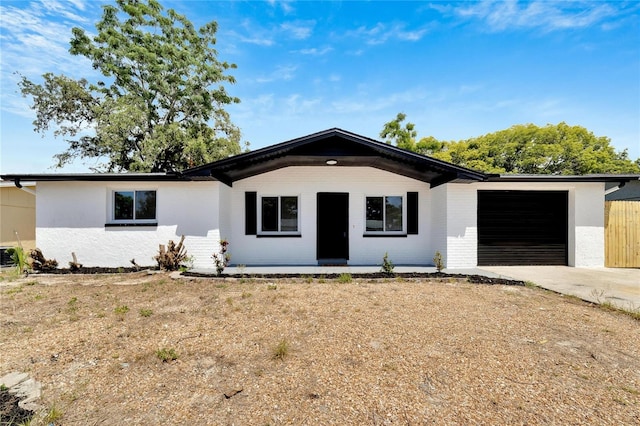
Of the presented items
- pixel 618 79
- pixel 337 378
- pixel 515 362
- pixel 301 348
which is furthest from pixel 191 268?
pixel 618 79

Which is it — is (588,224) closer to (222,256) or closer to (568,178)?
(568,178)

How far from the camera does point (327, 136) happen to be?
26.0 feet

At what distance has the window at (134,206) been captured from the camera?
30.0 ft

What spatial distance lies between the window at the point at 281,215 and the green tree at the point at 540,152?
840 inches

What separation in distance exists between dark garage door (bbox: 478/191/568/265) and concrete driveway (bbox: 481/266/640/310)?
50 centimetres

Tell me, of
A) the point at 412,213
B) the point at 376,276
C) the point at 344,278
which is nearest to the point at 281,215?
the point at 344,278

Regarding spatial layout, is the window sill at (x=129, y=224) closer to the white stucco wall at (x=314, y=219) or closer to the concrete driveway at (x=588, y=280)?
the white stucco wall at (x=314, y=219)

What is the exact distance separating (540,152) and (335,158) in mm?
27137

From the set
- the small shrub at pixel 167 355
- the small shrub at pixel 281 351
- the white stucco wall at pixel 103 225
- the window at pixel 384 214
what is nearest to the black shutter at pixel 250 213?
the white stucco wall at pixel 103 225

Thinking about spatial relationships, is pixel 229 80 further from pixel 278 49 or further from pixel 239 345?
pixel 239 345

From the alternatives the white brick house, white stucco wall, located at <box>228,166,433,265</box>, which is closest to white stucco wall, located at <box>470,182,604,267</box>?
the white brick house

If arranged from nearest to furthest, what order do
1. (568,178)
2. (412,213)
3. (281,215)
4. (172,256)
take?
(172,256)
(568,178)
(412,213)
(281,215)

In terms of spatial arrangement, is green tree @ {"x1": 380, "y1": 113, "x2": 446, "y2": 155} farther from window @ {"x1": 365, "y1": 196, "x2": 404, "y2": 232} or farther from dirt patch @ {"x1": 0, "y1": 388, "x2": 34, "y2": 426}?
dirt patch @ {"x1": 0, "y1": 388, "x2": 34, "y2": 426}

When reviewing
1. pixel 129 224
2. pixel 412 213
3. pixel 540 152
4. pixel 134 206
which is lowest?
pixel 129 224
